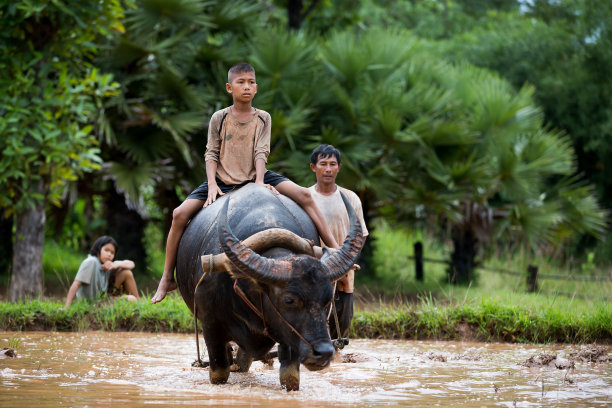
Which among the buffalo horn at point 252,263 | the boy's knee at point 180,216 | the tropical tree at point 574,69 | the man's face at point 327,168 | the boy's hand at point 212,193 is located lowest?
the buffalo horn at point 252,263

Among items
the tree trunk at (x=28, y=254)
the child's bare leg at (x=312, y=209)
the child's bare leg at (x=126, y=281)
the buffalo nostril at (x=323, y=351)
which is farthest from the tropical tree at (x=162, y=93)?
the buffalo nostril at (x=323, y=351)

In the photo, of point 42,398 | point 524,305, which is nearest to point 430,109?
point 524,305

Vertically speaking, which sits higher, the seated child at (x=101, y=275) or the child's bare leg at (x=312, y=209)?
the child's bare leg at (x=312, y=209)

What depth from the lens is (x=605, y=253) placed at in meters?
17.3

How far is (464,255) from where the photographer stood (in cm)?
1390

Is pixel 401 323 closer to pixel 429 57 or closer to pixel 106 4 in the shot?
pixel 106 4

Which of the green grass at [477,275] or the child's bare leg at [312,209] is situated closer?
the child's bare leg at [312,209]

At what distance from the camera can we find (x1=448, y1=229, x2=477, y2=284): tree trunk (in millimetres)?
13805

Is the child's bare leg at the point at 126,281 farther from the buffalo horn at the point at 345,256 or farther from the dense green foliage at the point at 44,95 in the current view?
the buffalo horn at the point at 345,256

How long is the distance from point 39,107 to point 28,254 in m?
2.09

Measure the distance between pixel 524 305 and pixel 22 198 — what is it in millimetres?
6451

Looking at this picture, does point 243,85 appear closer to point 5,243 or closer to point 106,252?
point 106,252

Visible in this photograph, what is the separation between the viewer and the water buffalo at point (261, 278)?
4.36m

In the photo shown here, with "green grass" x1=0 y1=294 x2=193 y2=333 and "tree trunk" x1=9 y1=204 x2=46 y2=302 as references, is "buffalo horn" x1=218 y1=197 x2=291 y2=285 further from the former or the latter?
"tree trunk" x1=9 y1=204 x2=46 y2=302
